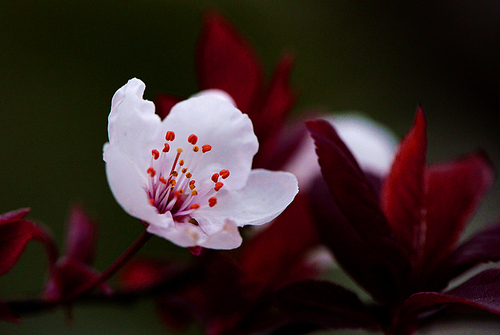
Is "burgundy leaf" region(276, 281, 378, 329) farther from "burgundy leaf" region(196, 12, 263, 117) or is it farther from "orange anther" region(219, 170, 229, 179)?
"burgundy leaf" region(196, 12, 263, 117)

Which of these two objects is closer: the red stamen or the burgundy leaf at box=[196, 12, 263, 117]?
the red stamen

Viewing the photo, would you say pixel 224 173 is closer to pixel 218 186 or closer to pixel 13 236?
pixel 218 186

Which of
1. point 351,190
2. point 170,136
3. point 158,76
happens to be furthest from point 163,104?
point 158,76

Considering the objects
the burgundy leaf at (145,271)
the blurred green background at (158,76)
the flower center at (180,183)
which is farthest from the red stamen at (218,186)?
the blurred green background at (158,76)

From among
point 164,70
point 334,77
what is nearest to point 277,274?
point 164,70

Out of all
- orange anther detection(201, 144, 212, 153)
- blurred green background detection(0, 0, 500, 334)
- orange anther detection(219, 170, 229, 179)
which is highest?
orange anther detection(201, 144, 212, 153)

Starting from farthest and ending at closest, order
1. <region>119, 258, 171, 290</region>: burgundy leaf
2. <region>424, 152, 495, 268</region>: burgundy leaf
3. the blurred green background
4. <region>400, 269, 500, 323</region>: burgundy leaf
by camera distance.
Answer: the blurred green background
<region>119, 258, 171, 290</region>: burgundy leaf
<region>424, 152, 495, 268</region>: burgundy leaf
<region>400, 269, 500, 323</region>: burgundy leaf

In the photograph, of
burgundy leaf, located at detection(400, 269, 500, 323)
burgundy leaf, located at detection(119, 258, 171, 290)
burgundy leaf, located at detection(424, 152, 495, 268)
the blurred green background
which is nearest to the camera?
burgundy leaf, located at detection(400, 269, 500, 323)

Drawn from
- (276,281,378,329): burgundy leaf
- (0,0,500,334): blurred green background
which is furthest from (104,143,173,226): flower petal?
(0,0,500,334): blurred green background
